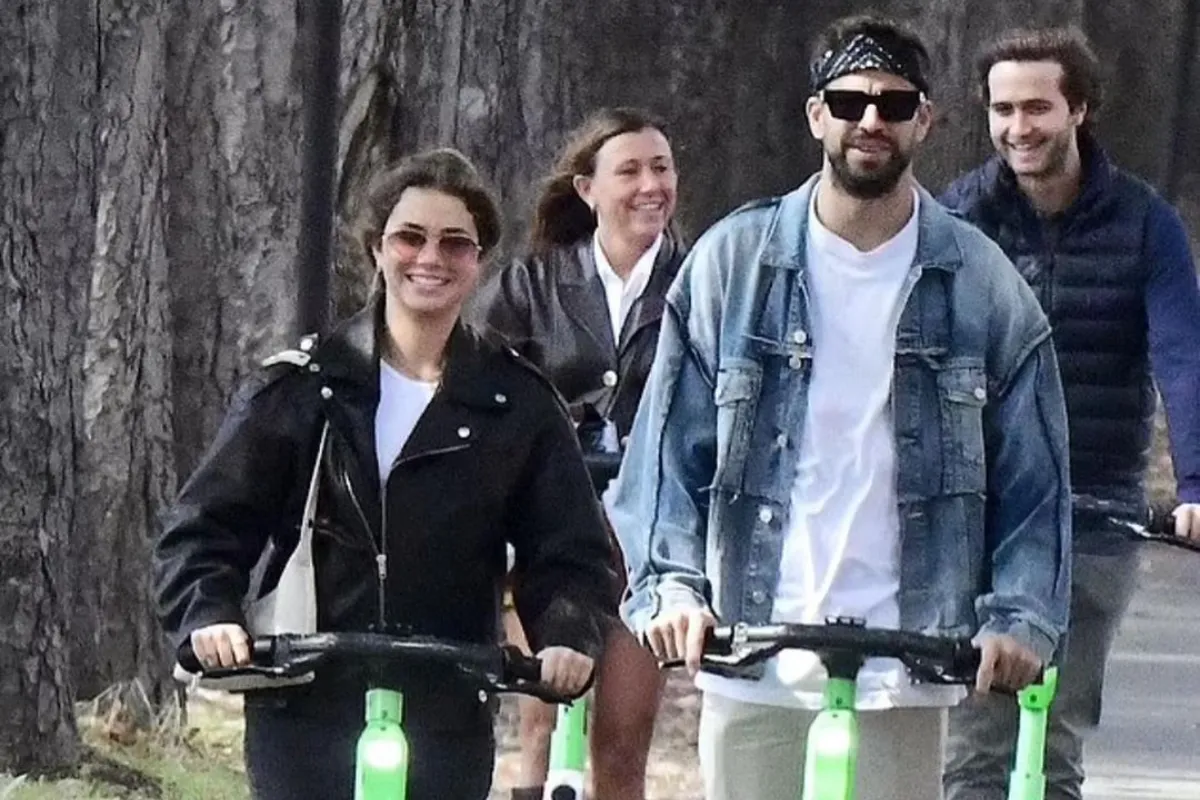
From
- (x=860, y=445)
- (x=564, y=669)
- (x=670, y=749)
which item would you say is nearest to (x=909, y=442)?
(x=860, y=445)

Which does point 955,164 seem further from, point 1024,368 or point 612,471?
point 1024,368

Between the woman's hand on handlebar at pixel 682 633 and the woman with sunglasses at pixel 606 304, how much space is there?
2.24 meters

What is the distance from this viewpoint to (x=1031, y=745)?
6102 millimetres

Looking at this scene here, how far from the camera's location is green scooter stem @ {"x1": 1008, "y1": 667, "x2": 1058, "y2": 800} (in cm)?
605

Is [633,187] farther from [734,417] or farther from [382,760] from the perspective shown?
[382,760]

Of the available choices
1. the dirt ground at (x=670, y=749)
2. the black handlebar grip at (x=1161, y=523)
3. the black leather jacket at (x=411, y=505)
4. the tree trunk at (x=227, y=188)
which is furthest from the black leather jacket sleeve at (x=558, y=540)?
the tree trunk at (x=227, y=188)

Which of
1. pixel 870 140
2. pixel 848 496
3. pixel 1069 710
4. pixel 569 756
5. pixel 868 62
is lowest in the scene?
pixel 569 756

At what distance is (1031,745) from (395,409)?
5.05ft

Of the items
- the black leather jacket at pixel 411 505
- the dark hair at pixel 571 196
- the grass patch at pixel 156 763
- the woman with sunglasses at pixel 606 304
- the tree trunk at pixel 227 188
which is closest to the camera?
the black leather jacket at pixel 411 505

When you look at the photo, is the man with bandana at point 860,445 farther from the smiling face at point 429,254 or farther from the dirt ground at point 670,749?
the dirt ground at point 670,749

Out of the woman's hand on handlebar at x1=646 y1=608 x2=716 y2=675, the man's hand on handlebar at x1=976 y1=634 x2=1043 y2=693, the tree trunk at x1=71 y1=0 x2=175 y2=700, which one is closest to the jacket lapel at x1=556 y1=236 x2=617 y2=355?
the tree trunk at x1=71 y1=0 x2=175 y2=700

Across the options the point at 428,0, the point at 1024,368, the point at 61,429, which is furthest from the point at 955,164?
the point at 1024,368

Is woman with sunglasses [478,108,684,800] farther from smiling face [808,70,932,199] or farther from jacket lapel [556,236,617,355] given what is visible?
smiling face [808,70,932,199]

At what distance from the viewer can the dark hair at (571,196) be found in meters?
7.91
